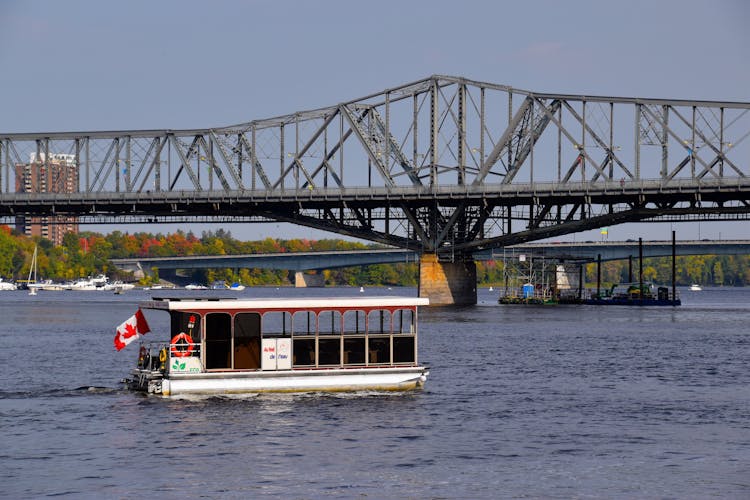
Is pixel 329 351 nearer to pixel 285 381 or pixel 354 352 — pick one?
pixel 354 352

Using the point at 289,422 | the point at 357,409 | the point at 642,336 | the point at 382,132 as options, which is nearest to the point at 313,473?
the point at 289,422

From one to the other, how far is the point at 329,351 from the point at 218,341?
4.12 meters

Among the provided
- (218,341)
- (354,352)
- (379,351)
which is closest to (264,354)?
(218,341)

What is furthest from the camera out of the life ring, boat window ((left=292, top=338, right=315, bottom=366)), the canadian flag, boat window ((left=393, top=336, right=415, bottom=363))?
boat window ((left=393, top=336, right=415, bottom=363))

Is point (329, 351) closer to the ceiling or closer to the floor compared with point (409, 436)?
closer to the ceiling

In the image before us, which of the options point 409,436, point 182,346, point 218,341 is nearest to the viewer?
point 409,436

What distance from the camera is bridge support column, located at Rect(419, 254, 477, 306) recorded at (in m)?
152

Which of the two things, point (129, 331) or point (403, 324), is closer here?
point (129, 331)

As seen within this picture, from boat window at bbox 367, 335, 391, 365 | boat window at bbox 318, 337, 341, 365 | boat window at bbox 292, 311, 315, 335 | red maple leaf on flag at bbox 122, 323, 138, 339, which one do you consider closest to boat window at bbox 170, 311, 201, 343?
red maple leaf on flag at bbox 122, 323, 138, 339

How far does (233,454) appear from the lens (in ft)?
114

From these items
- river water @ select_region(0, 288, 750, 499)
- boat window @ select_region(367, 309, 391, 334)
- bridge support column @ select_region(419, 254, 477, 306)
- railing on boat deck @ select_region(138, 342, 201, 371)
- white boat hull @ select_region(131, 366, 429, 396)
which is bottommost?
river water @ select_region(0, 288, 750, 499)

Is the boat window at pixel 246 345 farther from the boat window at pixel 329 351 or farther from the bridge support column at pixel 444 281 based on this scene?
the bridge support column at pixel 444 281

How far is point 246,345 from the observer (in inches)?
1740

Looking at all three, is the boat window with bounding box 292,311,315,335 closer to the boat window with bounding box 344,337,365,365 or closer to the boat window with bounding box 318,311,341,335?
the boat window with bounding box 318,311,341,335
